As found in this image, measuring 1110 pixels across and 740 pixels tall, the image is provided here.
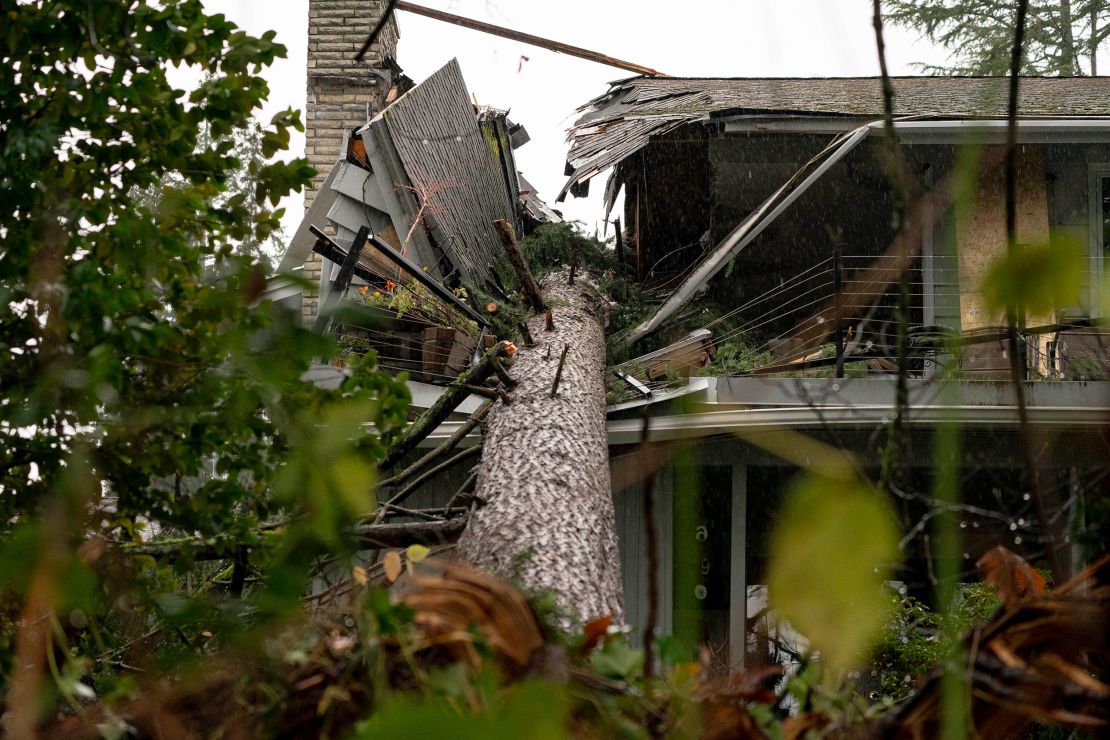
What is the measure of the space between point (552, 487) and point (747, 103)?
565 cm

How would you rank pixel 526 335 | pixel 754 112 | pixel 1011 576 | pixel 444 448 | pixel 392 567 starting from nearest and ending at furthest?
pixel 1011 576 < pixel 392 567 < pixel 444 448 < pixel 526 335 < pixel 754 112

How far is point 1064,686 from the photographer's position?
0.74m

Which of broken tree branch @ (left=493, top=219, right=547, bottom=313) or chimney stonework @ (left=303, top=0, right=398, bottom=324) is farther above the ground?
chimney stonework @ (left=303, top=0, right=398, bottom=324)

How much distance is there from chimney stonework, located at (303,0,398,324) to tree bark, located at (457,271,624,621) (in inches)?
227

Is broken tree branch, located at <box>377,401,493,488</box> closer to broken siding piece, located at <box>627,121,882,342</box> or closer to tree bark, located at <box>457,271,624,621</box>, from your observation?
tree bark, located at <box>457,271,624,621</box>

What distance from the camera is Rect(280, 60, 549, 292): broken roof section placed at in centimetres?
841

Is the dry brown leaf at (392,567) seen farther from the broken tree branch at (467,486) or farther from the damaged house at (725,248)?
the damaged house at (725,248)

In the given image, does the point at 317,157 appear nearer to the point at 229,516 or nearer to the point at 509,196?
the point at 509,196

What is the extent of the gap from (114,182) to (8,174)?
0.52 metres

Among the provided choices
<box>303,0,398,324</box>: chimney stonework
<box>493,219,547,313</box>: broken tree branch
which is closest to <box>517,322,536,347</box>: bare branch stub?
<box>493,219,547,313</box>: broken tree branch

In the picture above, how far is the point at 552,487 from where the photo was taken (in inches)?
157

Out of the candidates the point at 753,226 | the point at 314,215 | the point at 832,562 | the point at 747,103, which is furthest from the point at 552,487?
the point at 314,215

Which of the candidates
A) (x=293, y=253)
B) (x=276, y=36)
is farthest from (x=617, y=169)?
(x=276, y=36)

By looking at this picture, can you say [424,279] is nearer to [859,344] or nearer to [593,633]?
[859,344]
